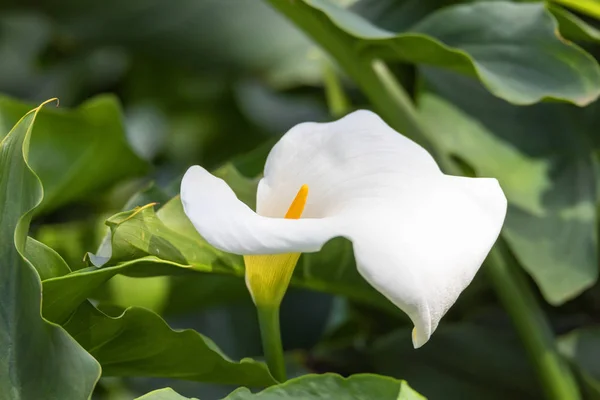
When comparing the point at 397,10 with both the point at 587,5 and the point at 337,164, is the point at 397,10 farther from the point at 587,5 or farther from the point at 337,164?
the point at 337,164

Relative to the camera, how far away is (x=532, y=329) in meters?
0.38

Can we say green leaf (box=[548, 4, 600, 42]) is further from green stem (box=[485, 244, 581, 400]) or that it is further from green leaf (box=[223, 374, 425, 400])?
green leaf (box=[223, 374, 425, 400])

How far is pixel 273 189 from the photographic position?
0.28 m

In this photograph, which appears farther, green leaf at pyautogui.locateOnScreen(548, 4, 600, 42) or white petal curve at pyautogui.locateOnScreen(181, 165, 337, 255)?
green leaf at pyautogui.locateOnScreen(548, 4, 600, 42)

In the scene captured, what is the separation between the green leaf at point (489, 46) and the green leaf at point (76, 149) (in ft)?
0.41

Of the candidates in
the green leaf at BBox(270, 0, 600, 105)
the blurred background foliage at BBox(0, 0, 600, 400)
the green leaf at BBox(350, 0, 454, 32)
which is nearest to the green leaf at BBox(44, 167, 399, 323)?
the blurred background foliage at BBox(0, 0, 600, 400)

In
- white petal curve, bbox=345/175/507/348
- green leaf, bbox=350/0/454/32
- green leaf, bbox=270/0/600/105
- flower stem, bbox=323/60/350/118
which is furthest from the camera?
flower stem, bbox=323/60/350/118

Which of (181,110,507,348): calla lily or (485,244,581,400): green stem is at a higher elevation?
(181,110,507,348): calla lily

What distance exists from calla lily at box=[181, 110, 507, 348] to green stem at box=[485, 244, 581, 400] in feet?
0.49

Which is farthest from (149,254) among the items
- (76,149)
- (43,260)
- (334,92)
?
(334,92)

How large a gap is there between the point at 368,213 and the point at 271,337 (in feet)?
0.25

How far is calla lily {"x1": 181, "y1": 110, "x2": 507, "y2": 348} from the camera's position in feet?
0.67

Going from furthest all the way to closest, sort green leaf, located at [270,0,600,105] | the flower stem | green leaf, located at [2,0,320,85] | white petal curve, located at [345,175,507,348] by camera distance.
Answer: green leaf, located at [2,0,320,85]
the flower stem
green leaf, located at [270,0,600,105]
white petal curve, located at [345,175,507,348]

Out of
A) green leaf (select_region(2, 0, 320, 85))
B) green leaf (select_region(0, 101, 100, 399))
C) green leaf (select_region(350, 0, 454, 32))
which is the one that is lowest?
green leaf (select_region(2, 0, 320, 85))
